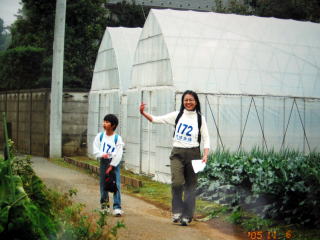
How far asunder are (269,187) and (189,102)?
159 cm

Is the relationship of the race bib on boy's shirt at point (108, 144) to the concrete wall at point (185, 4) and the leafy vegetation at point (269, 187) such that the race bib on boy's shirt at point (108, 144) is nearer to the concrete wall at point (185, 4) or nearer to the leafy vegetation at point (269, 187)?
the leafy vegetation at point (269, 187)

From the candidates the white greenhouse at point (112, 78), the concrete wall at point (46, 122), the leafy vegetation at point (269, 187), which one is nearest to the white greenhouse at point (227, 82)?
the white greenhouse at point (112, 78)

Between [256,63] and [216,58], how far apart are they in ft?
3.54

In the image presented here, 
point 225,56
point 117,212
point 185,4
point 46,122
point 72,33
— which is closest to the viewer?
point 117,212

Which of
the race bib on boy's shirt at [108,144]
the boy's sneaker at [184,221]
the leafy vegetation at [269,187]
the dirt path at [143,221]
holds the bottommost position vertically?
the dirt path at [143,221]

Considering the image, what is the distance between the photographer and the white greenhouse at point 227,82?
14273mm

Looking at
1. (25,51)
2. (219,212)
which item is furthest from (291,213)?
(25,51)

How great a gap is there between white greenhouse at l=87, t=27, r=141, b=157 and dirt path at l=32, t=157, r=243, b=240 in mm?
4285

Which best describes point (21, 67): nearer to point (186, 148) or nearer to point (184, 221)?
point (186, 148)

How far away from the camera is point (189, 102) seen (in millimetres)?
8469

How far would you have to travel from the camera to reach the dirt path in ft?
25.1

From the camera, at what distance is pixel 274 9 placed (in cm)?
2792
